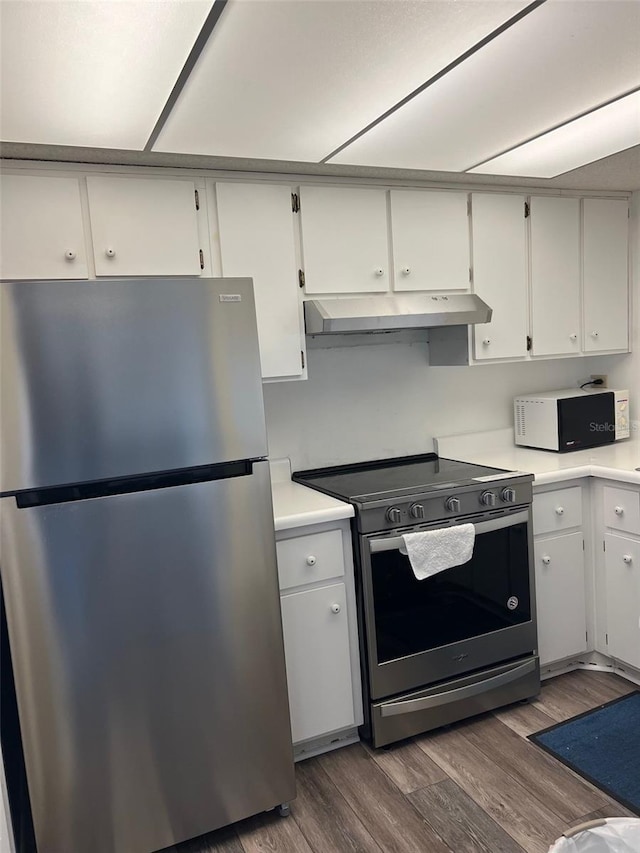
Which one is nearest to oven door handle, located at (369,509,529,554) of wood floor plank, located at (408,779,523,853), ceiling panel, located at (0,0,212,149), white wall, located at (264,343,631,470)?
white wall, located at (264,343,631,470)

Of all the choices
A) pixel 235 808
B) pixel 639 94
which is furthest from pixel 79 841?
pixel 639 94

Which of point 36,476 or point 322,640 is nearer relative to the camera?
point 36,476

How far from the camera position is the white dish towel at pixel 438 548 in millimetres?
Answer: 2301

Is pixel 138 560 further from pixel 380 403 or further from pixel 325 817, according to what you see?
pixel 380 403

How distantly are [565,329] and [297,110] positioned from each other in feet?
6.26

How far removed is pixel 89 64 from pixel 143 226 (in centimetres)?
81

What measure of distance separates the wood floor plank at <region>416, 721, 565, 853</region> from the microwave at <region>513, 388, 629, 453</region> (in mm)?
1438

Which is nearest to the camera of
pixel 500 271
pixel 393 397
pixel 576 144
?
pixel 576 144

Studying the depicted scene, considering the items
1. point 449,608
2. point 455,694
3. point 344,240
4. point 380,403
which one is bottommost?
point 455,694

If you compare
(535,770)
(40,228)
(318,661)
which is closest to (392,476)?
(318,661)

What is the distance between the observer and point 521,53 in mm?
1526

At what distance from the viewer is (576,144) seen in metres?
2.31

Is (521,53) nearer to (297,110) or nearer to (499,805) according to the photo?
(297,110)

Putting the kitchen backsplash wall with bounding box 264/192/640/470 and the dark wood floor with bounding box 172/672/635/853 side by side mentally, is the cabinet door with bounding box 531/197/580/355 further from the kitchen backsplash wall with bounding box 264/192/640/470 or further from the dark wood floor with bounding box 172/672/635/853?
the dark wood floor with bounding box 172/672/635/853
